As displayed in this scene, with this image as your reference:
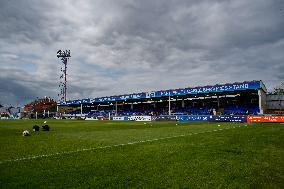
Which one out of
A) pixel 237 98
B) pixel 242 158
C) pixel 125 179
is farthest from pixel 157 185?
pixel 237 98

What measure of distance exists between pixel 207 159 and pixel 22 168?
5.22 m

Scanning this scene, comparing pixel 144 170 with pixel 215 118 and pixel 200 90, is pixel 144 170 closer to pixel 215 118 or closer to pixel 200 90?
pixel 215 118

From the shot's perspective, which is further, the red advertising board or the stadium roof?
the stadium roof

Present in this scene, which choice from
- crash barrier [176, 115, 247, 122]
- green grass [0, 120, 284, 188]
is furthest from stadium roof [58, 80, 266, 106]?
green grass [0, 120, 284, 188]

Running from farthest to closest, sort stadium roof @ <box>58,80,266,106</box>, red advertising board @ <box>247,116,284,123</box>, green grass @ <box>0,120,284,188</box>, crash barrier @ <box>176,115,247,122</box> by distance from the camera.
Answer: stadium roof @ <box>58,80,266,106</box> < crash barrier @ <box>176,115,247,122</box> < red advertising board @ <box>247,116,284,123</box> < green grass @ <box>0,120,284,188</box>

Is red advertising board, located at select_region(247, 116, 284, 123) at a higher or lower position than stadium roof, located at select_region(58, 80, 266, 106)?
lower

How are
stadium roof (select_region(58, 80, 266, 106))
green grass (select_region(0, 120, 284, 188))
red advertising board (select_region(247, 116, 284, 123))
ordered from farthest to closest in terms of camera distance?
stadium roof (select_region(58, 80, 266, 106)) → red advertising board (select_region(247, 116, 284, 123)) → green grass (select_region(0, 120, 284, 188))

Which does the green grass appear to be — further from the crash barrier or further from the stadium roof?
the stadium roof

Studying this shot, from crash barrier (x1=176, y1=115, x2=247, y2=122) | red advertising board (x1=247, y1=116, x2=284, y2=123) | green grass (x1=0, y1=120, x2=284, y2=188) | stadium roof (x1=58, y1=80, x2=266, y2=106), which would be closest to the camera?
green grass (x1=0, y1=120, x2=284, y2=188)

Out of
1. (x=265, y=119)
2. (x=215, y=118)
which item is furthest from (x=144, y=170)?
(x=215, y=118)

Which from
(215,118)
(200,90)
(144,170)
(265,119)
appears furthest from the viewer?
(200,90)

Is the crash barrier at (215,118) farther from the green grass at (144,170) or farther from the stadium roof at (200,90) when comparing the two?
the green grass at (144,170)

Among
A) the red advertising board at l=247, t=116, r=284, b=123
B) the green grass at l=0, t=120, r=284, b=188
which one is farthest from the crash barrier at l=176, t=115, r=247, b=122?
the green grass at l=0, t=120, r=284, b=188

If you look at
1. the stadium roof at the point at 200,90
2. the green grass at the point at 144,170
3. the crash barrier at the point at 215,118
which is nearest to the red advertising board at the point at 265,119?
the crash barrier at the point at 215,118
